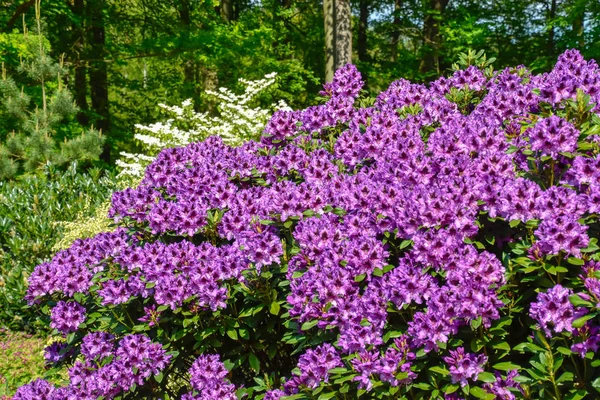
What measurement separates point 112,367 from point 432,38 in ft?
64.0

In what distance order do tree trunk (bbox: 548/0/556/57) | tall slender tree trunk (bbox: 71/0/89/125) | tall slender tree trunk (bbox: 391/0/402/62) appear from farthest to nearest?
1. tall slender tree trunk (bbox: 391/0/402/62)
2. tree trunk (bbox: 548/0/556/57)
3. tall slender tree trunk (bbox: 71/0/89/125)

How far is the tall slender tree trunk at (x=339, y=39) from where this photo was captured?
49.9ft

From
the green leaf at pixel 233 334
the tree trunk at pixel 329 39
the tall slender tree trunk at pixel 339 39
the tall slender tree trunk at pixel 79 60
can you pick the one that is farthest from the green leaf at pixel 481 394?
the tall slender tree trunk at pixel 79 60

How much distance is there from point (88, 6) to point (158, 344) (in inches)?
626

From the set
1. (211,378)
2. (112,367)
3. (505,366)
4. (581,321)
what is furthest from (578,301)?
(112,367)

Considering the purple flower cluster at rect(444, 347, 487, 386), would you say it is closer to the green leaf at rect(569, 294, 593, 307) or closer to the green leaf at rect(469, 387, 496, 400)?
the green leaf at rect(469, 387, 496, 400)

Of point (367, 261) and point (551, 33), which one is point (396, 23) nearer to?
point (551, 33)

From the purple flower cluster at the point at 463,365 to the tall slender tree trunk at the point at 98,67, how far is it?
15557 millimetres

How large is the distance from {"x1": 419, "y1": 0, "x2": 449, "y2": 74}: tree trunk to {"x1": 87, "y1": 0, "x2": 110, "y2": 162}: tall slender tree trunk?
10154mm

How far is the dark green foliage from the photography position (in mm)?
8055

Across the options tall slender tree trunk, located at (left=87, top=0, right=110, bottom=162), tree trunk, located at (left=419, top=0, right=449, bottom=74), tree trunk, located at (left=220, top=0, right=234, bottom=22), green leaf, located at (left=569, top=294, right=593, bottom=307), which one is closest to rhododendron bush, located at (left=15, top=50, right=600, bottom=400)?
green leaf, located at (left=569, top=294, right=593, bottom=307)

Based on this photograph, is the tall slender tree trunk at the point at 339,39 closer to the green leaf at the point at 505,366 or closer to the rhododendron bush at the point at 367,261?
A: the rhododendron bush at the point at 367,261

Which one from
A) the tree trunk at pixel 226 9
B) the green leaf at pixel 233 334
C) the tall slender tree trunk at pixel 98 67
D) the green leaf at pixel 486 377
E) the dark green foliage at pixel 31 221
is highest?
the tree trunk at pixel 226 9

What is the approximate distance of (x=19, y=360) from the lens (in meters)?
7.20
